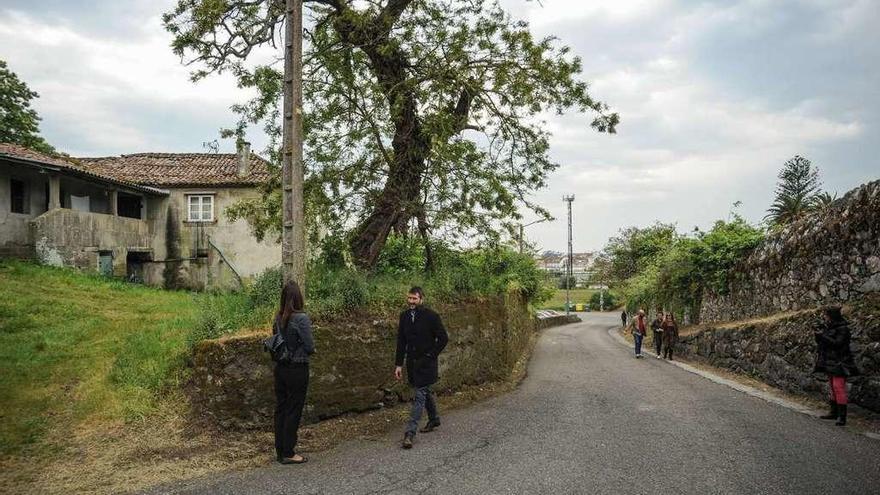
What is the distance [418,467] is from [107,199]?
→ 2373 cm

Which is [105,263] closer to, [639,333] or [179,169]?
[179,169]

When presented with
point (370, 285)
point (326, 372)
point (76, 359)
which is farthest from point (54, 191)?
point (326, 372)

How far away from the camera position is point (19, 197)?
63.3 feet

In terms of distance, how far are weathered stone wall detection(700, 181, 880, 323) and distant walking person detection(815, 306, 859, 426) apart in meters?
2.31

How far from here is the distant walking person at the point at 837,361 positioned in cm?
728

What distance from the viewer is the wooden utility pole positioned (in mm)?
7172

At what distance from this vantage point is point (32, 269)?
16672 millimetres

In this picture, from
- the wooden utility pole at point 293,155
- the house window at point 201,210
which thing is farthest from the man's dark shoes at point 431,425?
the house window at point 201,210

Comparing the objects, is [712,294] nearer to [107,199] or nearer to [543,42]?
[543,42]

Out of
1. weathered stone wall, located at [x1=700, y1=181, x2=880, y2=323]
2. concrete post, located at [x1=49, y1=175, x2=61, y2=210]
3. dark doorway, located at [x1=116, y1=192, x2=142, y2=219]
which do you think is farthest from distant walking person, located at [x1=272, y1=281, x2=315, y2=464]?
dark doorway, located at [x1=116, y1=192, x2=142, y2=219]

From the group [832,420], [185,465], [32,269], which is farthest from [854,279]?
[32,269]

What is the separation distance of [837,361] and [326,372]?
23.3 feet

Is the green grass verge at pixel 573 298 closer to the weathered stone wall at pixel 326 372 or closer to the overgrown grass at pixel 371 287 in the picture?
the overgrown grass at pixel 371 287

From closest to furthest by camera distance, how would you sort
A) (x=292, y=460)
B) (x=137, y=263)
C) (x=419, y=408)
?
(x=292, y=460) → (x=419, y=408) → (x=137, y=263)
